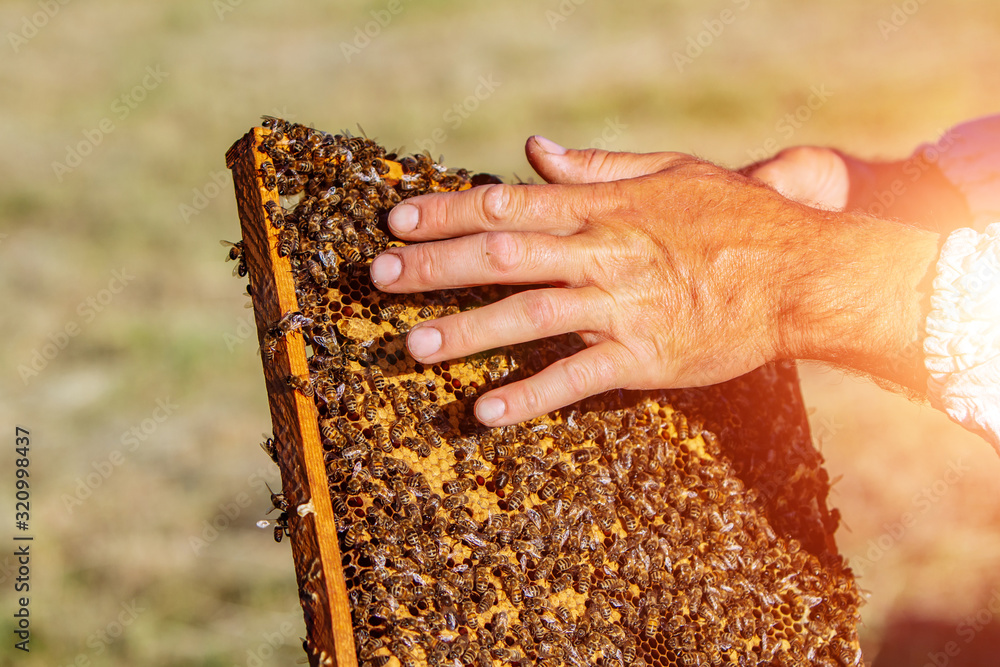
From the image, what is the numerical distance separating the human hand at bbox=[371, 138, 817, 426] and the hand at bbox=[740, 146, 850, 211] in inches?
52.7

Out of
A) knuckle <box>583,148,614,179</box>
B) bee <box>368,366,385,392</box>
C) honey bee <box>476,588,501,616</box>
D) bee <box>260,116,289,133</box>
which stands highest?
bee <box>260,116,289,133</box>

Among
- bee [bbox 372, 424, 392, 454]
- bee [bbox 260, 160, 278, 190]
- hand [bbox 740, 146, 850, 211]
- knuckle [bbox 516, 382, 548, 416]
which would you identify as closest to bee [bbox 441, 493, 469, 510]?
bee [bbox 372, 424, 392, 454]

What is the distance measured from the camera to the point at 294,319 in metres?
2.75

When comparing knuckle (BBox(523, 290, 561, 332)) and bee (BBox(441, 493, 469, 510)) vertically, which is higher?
knuckle (BBox(523, 290, 561, 332))

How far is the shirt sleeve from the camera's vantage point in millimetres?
4625

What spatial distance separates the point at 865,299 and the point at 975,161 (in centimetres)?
259

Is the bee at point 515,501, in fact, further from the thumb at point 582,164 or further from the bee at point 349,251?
the thumb at point 582,164

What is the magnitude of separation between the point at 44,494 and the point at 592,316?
24.6 ft

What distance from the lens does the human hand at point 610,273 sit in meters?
2.98

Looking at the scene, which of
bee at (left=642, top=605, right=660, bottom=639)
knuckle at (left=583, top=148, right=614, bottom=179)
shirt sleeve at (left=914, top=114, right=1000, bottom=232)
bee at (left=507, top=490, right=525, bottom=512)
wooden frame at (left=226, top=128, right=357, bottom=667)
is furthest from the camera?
shirt sleeve at (left=914, top=114, right=1000, bottom=232)

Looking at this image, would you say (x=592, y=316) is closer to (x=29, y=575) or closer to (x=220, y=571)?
(x=220, y=571)

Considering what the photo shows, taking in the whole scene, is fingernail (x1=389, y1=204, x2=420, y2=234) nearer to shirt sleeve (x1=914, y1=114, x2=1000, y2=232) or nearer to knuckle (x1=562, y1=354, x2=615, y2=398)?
knuckle (x1=562, y1=354, x2=615, y2=398)

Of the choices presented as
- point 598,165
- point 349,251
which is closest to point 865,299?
point 598,165

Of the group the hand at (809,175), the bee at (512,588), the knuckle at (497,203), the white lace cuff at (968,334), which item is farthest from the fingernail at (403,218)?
the hand at (809,175)
